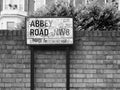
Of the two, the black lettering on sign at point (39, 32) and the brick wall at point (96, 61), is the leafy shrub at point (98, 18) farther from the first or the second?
the black lettering on sign at point (39, 32)

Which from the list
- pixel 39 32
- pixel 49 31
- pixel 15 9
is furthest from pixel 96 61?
pixel 15 9

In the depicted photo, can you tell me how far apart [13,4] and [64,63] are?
17.1m

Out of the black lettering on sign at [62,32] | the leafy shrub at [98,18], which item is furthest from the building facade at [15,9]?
the black lettering on sign at [62,32]

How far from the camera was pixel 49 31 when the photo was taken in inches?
223

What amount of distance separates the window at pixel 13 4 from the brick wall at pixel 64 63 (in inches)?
642

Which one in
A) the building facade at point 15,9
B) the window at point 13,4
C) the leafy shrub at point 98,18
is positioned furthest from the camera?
the window at point 13,4

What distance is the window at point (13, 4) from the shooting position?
21406mm

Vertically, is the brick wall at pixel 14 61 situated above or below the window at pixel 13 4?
below

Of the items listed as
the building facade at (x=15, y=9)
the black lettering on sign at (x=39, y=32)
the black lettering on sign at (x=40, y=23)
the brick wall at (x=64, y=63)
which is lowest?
the brick wall at (x=64, y=63)

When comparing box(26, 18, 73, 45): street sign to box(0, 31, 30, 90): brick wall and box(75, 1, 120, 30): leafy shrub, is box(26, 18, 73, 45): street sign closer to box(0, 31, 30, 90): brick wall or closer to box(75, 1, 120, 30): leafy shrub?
box(0, 31, 30, 90): brick wall

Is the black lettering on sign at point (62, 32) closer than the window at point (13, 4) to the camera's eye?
Yes

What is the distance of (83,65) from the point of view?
5.72m

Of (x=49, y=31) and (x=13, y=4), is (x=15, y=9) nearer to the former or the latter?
(x=13, y=4)

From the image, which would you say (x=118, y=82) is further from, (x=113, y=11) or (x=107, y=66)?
(x=113, y=11)
